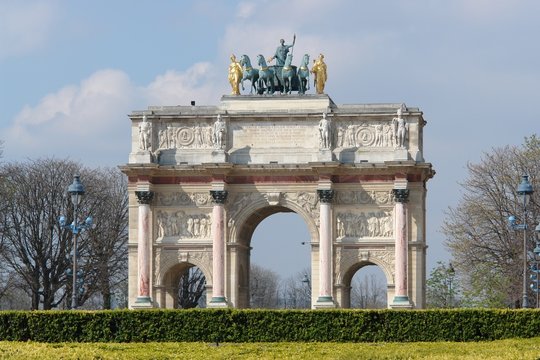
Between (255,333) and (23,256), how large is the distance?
124 ft

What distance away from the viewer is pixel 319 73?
243ft

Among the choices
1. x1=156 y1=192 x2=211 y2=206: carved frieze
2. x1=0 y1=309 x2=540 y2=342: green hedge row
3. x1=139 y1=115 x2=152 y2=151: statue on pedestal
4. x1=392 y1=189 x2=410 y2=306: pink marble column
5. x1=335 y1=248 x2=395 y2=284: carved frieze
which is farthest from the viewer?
x1=156 y1=192 x2=211 y2=206: carved frieze

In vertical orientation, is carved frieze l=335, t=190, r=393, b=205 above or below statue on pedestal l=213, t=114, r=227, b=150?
below

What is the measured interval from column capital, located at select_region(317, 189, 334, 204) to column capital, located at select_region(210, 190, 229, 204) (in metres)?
4.71

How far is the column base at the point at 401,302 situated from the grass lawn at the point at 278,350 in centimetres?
1831

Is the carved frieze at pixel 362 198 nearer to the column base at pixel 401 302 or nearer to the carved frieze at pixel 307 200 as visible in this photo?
the carved frieze at pixel 307 200

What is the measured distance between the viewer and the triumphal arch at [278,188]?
72.2 metres

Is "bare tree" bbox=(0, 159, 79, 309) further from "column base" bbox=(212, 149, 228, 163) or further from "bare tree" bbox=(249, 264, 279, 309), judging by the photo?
"bare tree" bbox=(249, 264, 279, 309)

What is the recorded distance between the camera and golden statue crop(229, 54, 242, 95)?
244ft

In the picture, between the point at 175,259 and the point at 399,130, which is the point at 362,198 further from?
the point at 175,259

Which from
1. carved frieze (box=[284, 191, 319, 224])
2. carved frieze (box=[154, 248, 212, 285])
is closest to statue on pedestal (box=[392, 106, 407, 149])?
carved frieze (box=[284, 191, 319, 224])

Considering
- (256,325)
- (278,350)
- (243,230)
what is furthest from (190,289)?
(278,350)

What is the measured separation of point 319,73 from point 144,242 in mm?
12172

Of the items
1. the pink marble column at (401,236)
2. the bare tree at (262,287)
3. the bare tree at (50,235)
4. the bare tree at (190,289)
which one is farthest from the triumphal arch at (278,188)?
the bare tree at (262,287)
